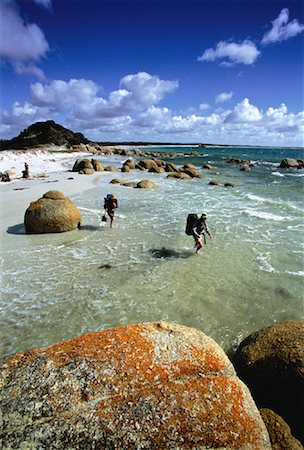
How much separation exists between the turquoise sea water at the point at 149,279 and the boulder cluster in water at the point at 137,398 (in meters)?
2.37

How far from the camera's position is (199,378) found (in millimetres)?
2693

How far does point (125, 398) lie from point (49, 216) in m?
9.15

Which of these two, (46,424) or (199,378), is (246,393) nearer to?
(199,378)

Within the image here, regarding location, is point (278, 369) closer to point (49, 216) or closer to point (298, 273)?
point (298, 273)

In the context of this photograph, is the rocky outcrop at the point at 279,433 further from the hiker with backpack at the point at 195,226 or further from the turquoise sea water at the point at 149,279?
the hiker with backpack at the point at 195,226

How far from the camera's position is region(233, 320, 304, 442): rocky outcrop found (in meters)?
3.31

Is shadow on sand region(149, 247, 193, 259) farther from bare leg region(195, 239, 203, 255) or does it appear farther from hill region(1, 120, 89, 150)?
hill region(1, 120, 89, 150)

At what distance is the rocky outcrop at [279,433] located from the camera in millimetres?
2785

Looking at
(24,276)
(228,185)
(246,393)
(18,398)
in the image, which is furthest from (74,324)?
(228,185)

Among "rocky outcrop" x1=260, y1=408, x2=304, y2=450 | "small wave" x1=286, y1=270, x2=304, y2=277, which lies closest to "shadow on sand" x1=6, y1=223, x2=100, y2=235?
"small wave" x1=286, y1=270, x2=304, y2=277

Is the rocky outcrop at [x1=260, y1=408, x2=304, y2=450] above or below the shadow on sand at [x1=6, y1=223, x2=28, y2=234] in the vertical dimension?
below

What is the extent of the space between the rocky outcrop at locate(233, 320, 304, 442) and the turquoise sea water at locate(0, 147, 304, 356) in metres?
1.09

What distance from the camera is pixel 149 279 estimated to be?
7383 millimetres

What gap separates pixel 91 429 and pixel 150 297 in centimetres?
436
